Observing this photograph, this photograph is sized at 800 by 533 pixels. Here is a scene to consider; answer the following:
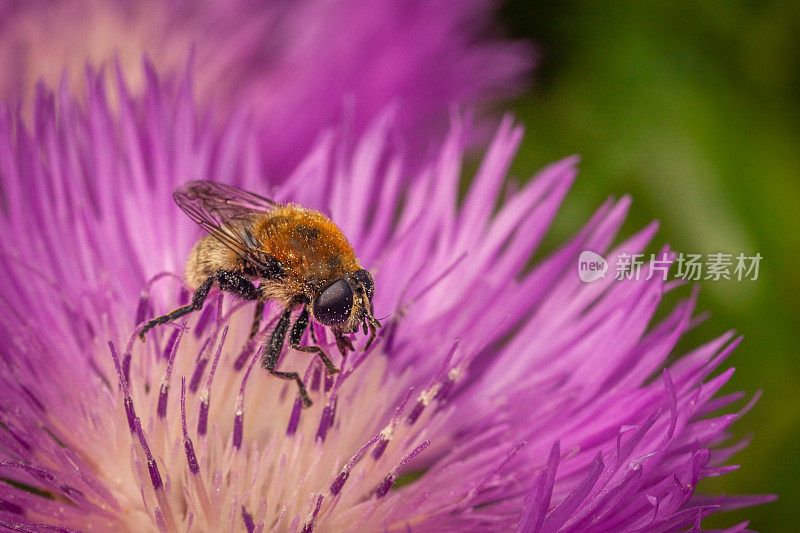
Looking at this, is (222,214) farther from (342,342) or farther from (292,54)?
(292,54)

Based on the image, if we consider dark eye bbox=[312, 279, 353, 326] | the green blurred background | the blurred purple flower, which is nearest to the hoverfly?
dark eye bbox=[312, 279, 353, 326]

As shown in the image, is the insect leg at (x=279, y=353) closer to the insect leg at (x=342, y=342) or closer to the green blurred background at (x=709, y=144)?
the insect leg at (x=342, y=342)

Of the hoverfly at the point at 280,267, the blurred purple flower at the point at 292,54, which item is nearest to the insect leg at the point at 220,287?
the hoverfly at the point at 280,267

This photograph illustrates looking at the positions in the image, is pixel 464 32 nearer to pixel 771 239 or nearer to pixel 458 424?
pixel 771 239

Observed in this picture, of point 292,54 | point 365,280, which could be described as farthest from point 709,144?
point 365,280

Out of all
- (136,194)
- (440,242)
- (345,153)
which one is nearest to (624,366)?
(440,242)

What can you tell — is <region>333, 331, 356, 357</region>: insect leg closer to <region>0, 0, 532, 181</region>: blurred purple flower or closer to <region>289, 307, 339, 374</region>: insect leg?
<region>289, 307, 339, 374</region>: insect leg
